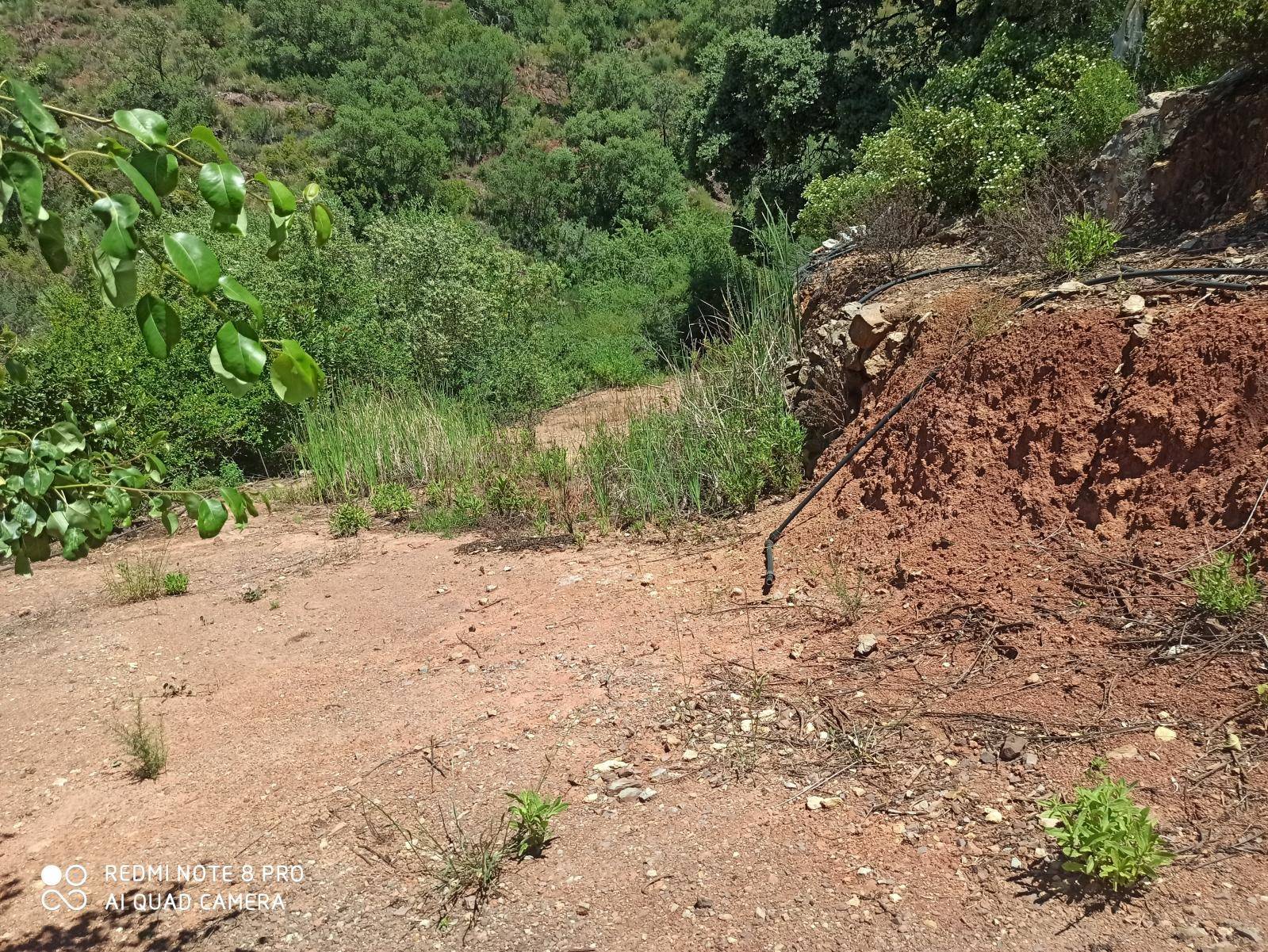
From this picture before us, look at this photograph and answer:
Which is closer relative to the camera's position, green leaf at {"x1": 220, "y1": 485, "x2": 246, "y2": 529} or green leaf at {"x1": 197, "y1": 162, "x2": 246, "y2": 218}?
green leaf at {"x1": 197, "y1": 162, "x2": 246, "y2": 218}

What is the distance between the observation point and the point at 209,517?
5.47 feet

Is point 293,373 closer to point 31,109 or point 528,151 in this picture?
point 31,109

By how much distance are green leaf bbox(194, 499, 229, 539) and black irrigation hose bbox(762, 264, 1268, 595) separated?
11.8ft

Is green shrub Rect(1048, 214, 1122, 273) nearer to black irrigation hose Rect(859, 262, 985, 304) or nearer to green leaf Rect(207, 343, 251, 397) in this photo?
black irrigation hose Rect(859, 262, 985, 304)

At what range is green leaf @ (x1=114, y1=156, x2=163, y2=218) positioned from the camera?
1290mm

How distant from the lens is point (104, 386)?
28.5 ft

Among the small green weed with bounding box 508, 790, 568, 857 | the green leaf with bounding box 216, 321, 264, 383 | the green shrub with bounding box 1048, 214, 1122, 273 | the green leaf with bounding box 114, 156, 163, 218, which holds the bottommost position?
the small green weed with bounding box 508, 790, 568, 857

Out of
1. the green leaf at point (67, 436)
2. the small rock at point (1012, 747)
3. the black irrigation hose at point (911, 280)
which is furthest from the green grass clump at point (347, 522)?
the small rock at point (1012, 747)

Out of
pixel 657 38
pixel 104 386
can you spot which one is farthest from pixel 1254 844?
pixel 657 38

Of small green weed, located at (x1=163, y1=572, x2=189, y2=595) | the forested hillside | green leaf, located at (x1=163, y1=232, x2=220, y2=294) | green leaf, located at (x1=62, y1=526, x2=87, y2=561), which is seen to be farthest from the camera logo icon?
small green weed, located at (x1=163, y1=572, x2=189, y2=595)

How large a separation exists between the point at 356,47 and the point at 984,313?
34.3 meters

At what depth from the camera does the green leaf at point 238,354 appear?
4.36ft

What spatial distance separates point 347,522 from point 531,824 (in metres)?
5.12

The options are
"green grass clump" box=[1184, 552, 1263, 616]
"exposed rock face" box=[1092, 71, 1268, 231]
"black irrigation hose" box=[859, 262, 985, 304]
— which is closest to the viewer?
"green grass clump" box=[1184, 552, 1263, 616]
